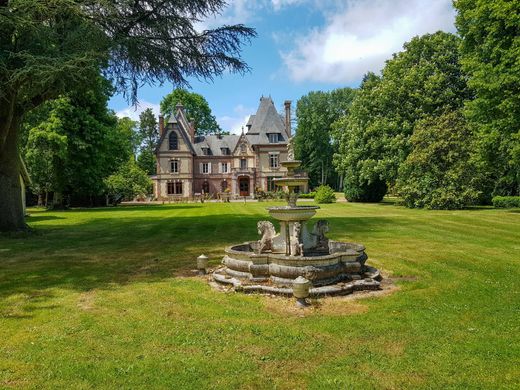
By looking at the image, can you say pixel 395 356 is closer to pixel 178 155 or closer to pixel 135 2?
pixel 135 2

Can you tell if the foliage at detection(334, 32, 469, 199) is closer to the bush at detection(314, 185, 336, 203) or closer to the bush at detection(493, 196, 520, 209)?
the bush at detection(314, 185, 336, 203)

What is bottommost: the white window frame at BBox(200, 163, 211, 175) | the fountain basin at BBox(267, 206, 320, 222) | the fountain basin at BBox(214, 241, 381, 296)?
the fountain basin at BBox(214, 241, 381, 296)

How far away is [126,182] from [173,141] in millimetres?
14375

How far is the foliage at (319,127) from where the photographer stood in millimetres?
64500

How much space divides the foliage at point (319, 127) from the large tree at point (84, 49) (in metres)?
48.9

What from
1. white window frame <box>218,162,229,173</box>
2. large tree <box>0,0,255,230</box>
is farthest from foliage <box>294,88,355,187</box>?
large tree <box>0,0,255,230</box>

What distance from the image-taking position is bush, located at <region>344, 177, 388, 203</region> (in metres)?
38.5

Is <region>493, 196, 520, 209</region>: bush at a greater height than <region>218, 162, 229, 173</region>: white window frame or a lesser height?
lesser

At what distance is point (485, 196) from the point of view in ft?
100

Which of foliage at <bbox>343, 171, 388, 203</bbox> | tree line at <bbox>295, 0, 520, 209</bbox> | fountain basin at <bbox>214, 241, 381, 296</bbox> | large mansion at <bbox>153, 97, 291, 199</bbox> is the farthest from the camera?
large mansion at <bbox>153, 97, 291, 199</bbox>

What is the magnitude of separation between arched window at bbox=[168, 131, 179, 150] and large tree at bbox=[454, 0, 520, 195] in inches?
1555

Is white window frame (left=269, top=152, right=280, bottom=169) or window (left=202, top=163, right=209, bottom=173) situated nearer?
white window frame (left=269, top=152, right=280, bottom=169)

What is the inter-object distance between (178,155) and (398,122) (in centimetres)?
3339

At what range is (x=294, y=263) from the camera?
7.81m
